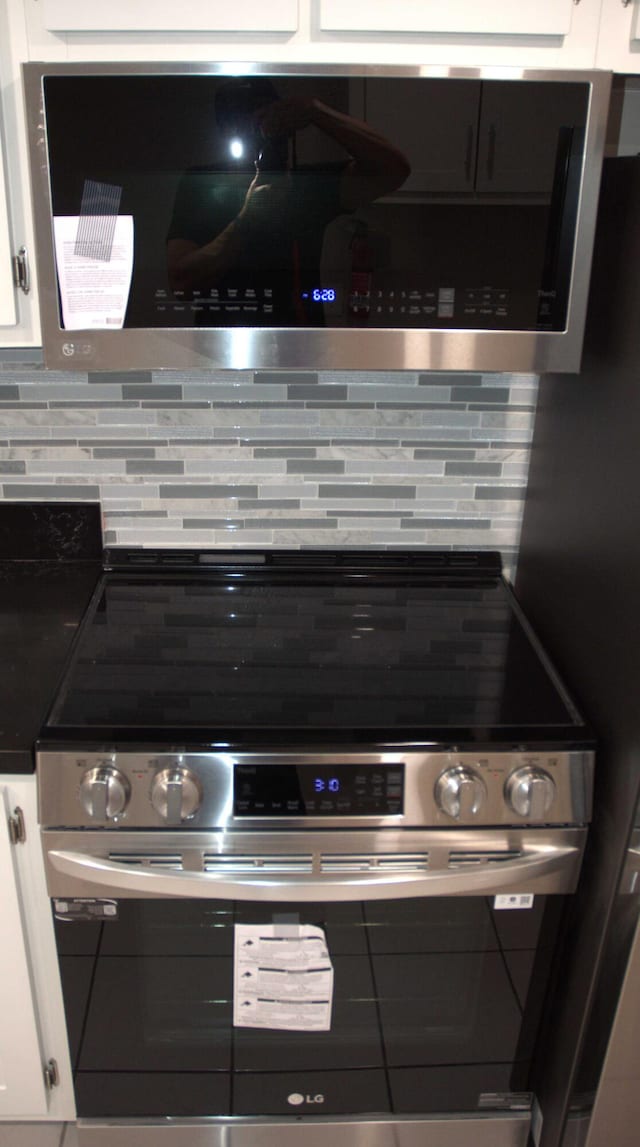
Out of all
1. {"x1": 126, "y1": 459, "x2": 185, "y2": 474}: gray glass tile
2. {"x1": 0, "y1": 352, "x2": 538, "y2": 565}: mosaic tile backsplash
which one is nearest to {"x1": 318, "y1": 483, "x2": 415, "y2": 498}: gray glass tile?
Answer: {"x1": 0, "y1": 352, "x2": 538, "y2": 565}: mosaic tile backsplash

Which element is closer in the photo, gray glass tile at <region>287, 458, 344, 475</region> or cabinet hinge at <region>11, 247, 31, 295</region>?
cabinet hinge at <region>11, 247, 31, 295</region>

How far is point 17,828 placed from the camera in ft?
4.31

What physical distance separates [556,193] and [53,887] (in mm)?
1209

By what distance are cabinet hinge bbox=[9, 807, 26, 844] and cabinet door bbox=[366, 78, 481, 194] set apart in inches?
41.3

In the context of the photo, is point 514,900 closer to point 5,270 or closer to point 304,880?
point 304,880

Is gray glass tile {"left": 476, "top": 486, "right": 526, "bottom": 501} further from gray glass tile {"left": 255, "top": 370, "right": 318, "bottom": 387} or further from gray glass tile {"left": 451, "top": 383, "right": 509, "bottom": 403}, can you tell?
gray glass tile {"left": 255, "top": 370, "right": 318, "bottom": 387}

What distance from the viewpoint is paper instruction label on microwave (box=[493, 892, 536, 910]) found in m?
1.31

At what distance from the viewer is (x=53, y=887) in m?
1.28

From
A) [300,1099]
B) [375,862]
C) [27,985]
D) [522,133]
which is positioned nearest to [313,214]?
[522,133]

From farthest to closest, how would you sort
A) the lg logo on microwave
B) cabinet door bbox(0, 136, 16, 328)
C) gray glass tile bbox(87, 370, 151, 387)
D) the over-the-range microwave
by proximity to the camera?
gray glass tile bbox(87, 370, 151, 387)
the lg logo on microwave
cabinet door bbox(0, 136, 16, 328)
the over-the-range microwave

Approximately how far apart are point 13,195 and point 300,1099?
1.48 meters

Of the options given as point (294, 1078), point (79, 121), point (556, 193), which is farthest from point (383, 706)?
point (79, 121)

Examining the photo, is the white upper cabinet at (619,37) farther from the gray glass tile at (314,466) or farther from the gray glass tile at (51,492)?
the gray glass tile at (51,492)

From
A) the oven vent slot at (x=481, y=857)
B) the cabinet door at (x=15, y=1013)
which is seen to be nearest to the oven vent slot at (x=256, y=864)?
the oven vent slot at (x=481, y=857)
